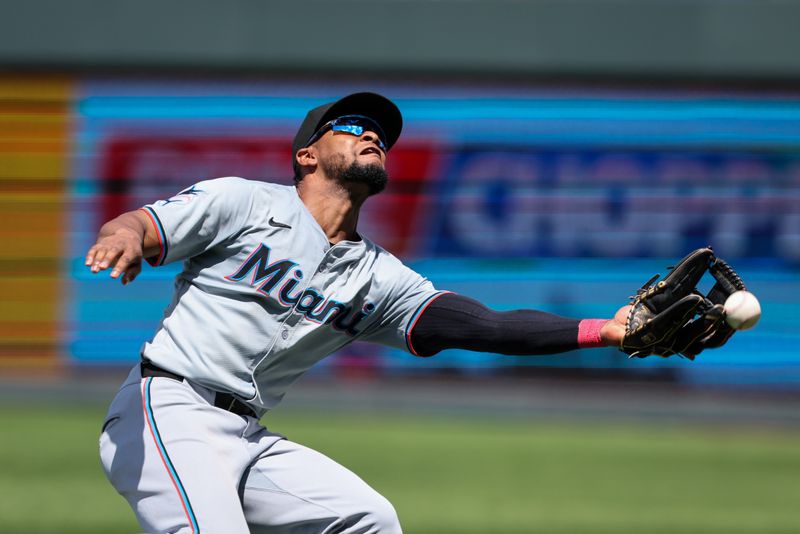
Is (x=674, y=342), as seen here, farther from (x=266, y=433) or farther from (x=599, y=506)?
(x=599, y=506)

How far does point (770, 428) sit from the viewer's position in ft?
38.4

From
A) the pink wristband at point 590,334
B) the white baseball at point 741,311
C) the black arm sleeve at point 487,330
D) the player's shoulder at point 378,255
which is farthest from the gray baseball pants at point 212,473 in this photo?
the white baseball at point 741,311

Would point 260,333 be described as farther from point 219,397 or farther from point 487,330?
point 487,330

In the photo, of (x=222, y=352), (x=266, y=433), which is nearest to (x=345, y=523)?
(x=266, y=433)

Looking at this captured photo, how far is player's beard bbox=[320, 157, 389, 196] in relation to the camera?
4.52 m

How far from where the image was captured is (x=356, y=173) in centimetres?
452

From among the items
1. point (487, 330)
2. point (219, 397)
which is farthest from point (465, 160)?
point (219, 397)

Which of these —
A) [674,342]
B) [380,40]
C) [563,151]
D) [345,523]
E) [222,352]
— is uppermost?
[380,40]

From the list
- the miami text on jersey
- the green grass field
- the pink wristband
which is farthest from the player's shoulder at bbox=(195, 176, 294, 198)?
the green grass field

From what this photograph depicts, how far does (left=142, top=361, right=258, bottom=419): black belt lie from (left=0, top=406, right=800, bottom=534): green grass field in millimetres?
2533

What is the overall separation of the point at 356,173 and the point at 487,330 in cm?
85

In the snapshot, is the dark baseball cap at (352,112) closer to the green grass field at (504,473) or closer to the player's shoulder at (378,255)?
the player's shoulder at (378,255)

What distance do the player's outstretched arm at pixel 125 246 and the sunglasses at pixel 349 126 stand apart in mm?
1053

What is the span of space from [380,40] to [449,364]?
3817 millimetres
